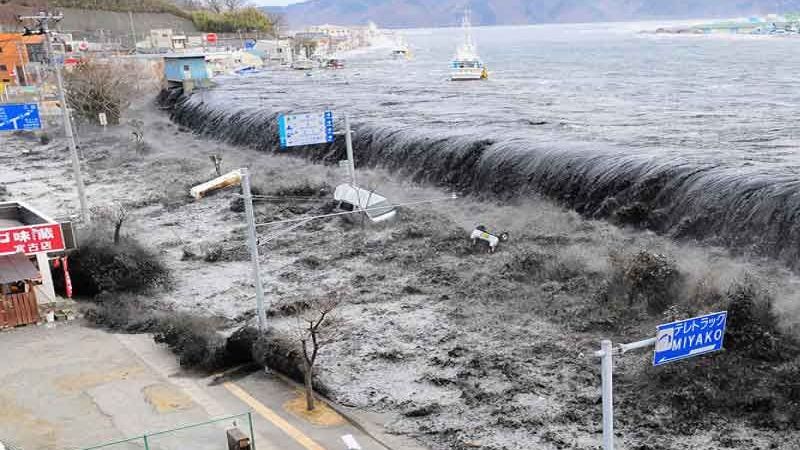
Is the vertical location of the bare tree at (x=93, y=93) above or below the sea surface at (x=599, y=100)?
above

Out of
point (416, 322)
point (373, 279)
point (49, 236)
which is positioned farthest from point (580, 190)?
point (49, 236)

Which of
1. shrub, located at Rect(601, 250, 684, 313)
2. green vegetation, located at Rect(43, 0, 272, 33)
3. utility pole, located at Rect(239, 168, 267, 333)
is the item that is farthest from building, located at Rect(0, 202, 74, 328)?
green vegetation, located at Rect(43, 0, 272, 33)

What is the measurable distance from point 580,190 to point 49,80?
66.5m

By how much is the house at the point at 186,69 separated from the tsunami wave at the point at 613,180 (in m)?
38.2

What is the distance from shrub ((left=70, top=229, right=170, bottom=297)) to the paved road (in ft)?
15.7

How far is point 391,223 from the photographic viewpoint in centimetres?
3756

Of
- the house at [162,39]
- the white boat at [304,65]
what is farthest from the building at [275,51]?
the house at [162,39]

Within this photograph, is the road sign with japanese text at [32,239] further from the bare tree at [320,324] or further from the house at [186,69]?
the house at [186,69]

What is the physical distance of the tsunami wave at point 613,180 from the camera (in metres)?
28.8

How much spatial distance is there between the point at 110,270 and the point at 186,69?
62502 mm

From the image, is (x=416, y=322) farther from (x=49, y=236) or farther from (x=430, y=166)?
(x=430, y=166)

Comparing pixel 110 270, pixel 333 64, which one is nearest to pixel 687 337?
pixel 110 270

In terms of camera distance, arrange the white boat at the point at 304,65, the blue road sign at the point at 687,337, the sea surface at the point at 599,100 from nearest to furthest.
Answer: the blue road sign at the point at 687,337, the sea surface at the point at 599,100, the white boat at the point at 304,65

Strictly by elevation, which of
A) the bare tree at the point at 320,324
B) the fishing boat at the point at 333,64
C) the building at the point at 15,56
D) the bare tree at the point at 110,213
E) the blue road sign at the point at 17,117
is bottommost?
the bare tree at the point at 320,324
